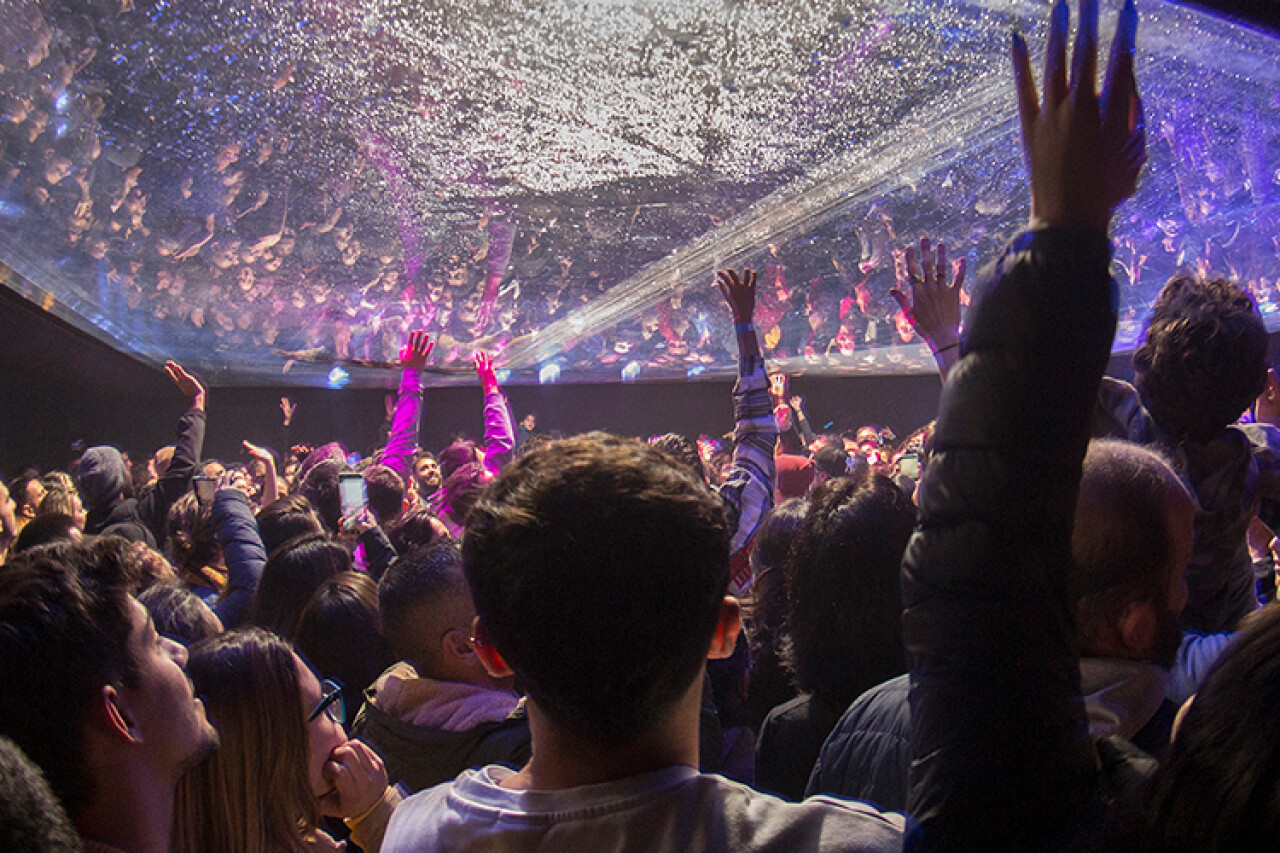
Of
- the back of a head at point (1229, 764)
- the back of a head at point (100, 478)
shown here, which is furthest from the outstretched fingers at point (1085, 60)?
the back of a head at point (100, 478)

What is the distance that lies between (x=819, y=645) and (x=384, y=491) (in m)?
2.84

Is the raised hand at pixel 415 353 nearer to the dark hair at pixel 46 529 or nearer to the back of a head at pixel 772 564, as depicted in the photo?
the dark hair at pixel 46 529

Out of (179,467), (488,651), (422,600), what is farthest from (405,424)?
(488,651)

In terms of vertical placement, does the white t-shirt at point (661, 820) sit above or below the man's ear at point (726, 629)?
below

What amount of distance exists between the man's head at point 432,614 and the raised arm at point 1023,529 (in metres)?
1.36

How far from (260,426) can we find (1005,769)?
13769 mm

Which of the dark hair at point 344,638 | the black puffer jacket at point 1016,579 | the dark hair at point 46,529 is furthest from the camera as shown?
the dark hair at point 46,529

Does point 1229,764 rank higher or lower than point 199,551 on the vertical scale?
higher

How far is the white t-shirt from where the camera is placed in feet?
2.34

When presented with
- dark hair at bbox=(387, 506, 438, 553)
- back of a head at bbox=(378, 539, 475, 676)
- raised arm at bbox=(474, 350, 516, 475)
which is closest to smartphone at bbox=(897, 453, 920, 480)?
raised arm at bbox=(474, 350, 516, 475)

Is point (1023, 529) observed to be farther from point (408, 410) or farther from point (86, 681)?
point (408, 410)

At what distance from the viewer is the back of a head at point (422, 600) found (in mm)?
1841

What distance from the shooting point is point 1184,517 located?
111 cm

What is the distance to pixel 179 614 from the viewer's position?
76.8 inches
